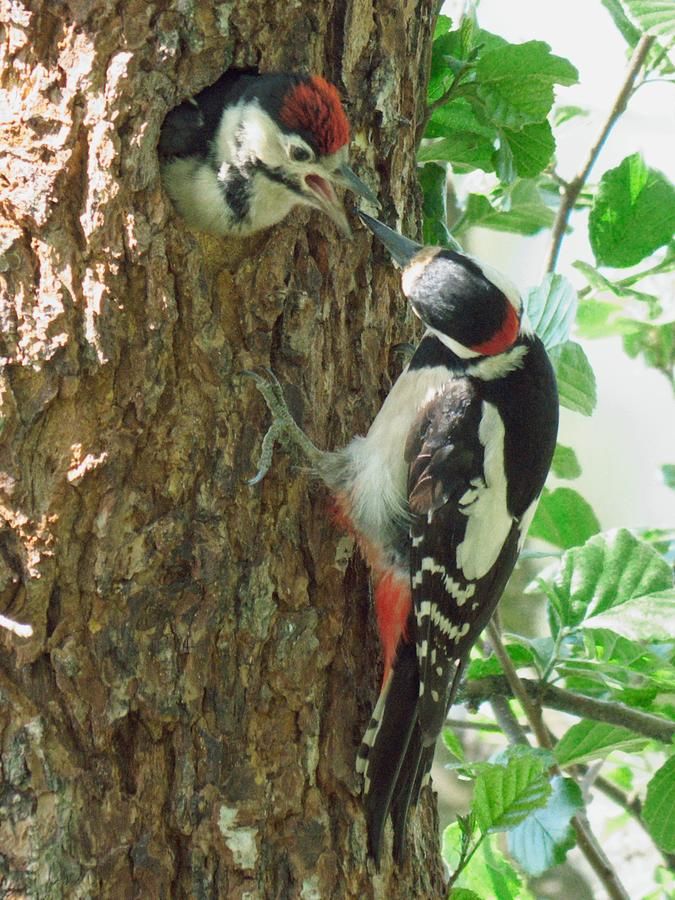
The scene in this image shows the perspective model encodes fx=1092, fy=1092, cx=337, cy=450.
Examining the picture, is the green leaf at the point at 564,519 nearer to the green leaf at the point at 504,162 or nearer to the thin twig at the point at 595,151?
the thin twig at the point at 595,151

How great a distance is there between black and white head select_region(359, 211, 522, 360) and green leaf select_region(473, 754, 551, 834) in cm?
68

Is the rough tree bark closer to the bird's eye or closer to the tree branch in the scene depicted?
the bird's eye

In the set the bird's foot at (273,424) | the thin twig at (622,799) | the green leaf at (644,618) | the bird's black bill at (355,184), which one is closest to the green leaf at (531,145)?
the bird's black bill at (355,184)

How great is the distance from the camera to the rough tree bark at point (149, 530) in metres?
1.39

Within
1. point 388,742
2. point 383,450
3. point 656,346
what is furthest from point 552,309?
point 656,346

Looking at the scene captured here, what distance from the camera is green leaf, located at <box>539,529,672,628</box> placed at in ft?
6.36

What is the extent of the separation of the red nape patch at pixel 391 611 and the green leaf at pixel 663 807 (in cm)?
56

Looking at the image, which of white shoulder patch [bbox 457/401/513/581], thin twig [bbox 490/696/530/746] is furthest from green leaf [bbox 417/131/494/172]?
thin twig [bbox 490/696/530/746]

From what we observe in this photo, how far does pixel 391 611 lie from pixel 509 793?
0.33 metres

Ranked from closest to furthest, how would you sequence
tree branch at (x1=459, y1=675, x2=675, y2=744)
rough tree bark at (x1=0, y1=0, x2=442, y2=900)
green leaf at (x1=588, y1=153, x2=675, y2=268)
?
1. rough tree bark at (x1=0, y1=0, x2=442, y2=900)
2. tree branch at (x1=459, y1=675, x2=675, y2=744)
3. green leaf at (x1=588, y1=153, x2=675, y2=268)

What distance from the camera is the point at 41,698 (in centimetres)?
138

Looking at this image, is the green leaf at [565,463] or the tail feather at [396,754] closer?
the tail feather at [396,754]

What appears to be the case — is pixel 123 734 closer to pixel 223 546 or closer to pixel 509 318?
pixel 223 546

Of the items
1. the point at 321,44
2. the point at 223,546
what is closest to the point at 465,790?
the point at 223,546
